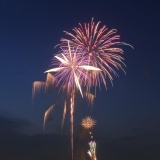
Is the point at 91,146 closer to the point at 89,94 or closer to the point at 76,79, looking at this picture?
the point at 89,94

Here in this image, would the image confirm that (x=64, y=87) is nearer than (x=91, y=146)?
Yes

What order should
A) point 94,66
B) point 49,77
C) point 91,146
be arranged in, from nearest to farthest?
point 94,66
point 49,77
point 91,146

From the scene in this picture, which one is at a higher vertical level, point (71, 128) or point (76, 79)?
point (76, 79)

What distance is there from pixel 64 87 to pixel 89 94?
2.36 metres

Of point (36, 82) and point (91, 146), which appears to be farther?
point (91, 146)

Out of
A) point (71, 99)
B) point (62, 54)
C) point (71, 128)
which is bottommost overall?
point (71, 128)

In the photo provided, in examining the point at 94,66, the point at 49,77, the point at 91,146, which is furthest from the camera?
the point at 91,146

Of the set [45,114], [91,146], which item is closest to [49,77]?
[45,114]

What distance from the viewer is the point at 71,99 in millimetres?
32406

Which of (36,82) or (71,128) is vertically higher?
(36,82)

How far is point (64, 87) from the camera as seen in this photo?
31.6 metres

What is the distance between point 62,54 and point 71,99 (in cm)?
460

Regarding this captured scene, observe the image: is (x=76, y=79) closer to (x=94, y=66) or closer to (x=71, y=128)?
(x=94, y=66)

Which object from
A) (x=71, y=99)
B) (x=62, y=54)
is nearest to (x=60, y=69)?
(x=62, y=54)
